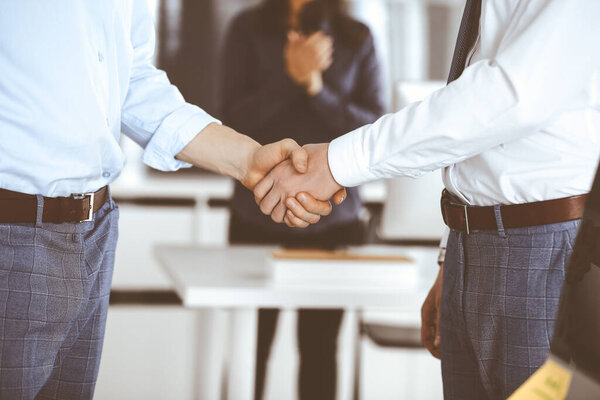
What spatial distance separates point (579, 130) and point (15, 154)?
867 millimetres

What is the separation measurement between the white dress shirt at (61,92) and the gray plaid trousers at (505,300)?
630mm

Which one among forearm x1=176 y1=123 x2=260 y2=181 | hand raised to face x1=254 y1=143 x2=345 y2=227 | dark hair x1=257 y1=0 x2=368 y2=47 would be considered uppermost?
dark hair x1=257 y1=0 x2=368 y2=47

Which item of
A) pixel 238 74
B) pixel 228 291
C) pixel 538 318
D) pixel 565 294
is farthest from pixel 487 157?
pixel 238 74

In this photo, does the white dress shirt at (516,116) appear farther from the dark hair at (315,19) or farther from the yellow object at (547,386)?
the dark hair at (315,19)

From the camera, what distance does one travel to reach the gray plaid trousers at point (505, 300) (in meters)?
1.17

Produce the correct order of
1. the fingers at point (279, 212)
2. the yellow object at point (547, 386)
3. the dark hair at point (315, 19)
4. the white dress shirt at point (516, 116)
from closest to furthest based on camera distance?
1. the yellow object at point (547, 386)
2. the white dress shirt at point (516, 116)
3. the fingers at point (279, 212)
4. the dark hair at point (315, 19)

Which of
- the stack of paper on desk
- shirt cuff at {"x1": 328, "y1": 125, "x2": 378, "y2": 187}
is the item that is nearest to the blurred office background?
the stack of paper on desk

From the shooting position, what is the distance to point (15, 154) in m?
1.18

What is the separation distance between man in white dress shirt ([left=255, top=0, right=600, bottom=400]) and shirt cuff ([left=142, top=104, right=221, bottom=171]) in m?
0.43

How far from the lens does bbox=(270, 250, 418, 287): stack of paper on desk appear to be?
1.95m

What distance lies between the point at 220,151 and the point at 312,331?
1.13 metres

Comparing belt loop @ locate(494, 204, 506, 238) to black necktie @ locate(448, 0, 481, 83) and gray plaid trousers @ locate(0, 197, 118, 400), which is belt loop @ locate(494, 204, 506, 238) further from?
gray plaid trousers @ locate(0, 197, 118, 400)

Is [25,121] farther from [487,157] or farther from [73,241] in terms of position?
[487,157]

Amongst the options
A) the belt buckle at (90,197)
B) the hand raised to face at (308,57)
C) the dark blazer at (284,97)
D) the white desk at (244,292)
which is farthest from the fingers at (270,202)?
the hand raised to face at (308,57)
